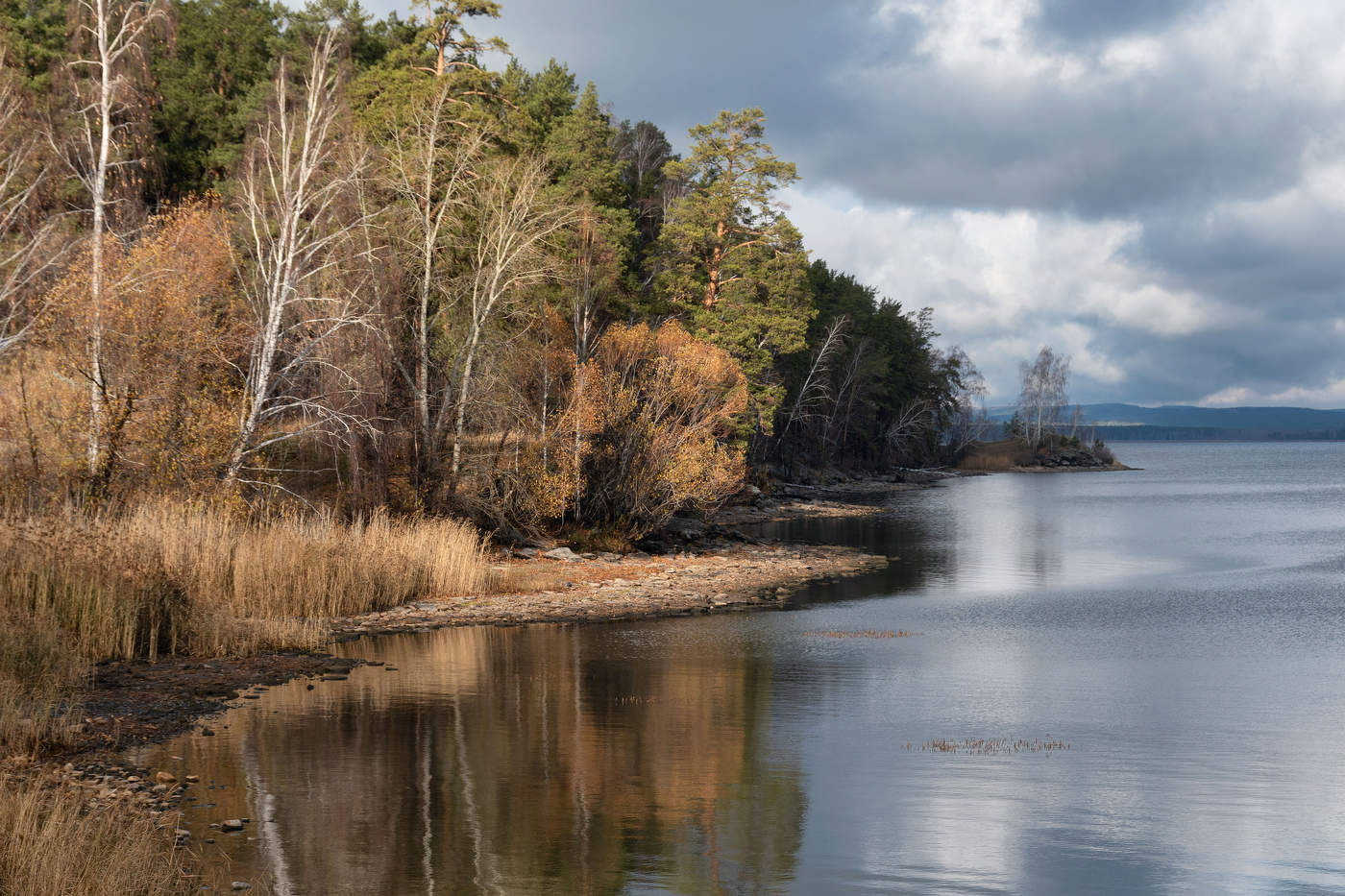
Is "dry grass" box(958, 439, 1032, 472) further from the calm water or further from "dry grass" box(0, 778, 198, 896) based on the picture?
"dry grass" box(0, 778, 198, 896)

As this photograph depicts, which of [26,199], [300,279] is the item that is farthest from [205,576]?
[26,199]

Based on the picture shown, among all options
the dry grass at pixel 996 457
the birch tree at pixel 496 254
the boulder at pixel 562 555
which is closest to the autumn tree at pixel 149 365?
the birch tree at pixel 496 254

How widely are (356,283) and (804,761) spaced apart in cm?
2284

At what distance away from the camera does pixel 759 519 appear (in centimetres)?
6072

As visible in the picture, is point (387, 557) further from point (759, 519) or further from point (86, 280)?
point (759, 519)

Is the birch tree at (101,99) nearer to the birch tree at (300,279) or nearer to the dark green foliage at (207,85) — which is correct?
the birch tree at (300,279)

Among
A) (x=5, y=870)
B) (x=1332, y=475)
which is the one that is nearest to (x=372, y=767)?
(x=5, y=870)

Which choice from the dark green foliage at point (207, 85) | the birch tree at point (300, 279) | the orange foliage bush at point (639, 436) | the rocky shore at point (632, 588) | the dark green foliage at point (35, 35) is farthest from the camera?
the dark green foliage at point (207, 85)

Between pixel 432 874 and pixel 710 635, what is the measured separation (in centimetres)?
1503

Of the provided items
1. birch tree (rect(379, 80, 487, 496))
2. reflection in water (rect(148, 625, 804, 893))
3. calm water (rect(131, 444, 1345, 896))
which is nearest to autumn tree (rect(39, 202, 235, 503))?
calm water (rect(131, 444, 1345, 896))

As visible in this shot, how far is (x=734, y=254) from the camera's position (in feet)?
186

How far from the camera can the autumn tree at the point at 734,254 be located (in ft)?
182

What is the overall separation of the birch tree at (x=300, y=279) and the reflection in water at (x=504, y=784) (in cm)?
988

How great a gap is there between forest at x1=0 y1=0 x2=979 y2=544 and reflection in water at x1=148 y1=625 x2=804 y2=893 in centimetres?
885
